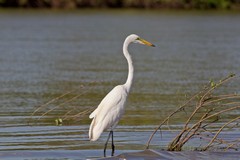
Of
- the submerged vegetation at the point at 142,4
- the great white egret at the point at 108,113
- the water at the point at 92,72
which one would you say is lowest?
the submerged vegetation at the point at 142,4

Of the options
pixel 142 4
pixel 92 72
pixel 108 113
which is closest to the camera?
pixel 108 113

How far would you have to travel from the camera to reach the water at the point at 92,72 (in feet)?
46.6

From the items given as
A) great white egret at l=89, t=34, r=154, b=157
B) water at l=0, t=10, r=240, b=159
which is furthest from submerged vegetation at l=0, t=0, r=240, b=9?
great white egret at l=89, t=34, r=154, b=157

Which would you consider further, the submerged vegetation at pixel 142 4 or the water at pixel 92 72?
the submerged vegetation at pixel 142 4

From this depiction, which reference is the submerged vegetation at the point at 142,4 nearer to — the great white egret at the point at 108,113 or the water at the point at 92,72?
the water at the point at 92,72

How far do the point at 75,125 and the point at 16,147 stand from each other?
2.58 m

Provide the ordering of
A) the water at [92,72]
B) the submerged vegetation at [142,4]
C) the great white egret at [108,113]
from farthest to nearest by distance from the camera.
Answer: the submerged vegetation at [142,4] → the water at [92,72] → the great white egret at [108,113]

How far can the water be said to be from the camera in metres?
14.2

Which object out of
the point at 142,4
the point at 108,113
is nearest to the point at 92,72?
the point at 108,113

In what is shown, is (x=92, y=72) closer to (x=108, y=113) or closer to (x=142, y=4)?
(x=108, y=113)

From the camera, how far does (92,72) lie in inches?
962

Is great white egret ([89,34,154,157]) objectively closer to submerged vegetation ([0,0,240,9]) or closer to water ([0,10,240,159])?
water ([0,10,240,159])

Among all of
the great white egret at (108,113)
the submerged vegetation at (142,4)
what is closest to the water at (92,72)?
the great white egret at (108,113)

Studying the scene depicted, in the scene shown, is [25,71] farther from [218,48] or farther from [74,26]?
[74,26]
